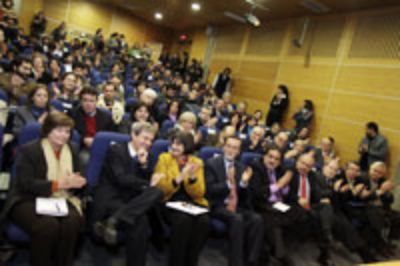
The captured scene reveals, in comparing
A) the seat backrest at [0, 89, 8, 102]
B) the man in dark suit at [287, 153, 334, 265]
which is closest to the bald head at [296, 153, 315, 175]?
the man in dark suit at [287, 153, 334, 265]

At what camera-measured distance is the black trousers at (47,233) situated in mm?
1499

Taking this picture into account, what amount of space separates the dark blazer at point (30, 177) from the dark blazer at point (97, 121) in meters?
1.07

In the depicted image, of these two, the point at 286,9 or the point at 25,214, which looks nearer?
the point at 25,214

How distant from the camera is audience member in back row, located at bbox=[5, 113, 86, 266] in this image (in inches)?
59.9

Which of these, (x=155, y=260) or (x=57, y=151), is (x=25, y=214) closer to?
(x=57, y=151)

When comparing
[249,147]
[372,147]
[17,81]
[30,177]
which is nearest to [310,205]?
[249,147]

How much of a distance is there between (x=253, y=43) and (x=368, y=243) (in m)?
7.10

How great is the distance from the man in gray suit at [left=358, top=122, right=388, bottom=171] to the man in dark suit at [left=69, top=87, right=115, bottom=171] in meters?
4.32

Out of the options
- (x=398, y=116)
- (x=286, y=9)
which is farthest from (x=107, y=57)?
(x=398, y=116)

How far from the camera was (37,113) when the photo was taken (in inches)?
102

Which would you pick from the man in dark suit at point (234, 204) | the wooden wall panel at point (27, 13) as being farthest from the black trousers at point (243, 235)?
the wooden wall panel at point (27, 13)

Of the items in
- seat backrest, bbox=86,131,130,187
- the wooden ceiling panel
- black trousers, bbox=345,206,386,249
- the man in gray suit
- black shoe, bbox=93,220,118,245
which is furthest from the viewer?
the wooden ceiling panel

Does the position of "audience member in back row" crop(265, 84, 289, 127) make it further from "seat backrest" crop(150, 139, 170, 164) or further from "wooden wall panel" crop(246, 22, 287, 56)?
"seat backrest" crop(150, 139, 170, 164)

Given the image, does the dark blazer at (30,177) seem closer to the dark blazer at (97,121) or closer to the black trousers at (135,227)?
the black trousers at (135,227)
